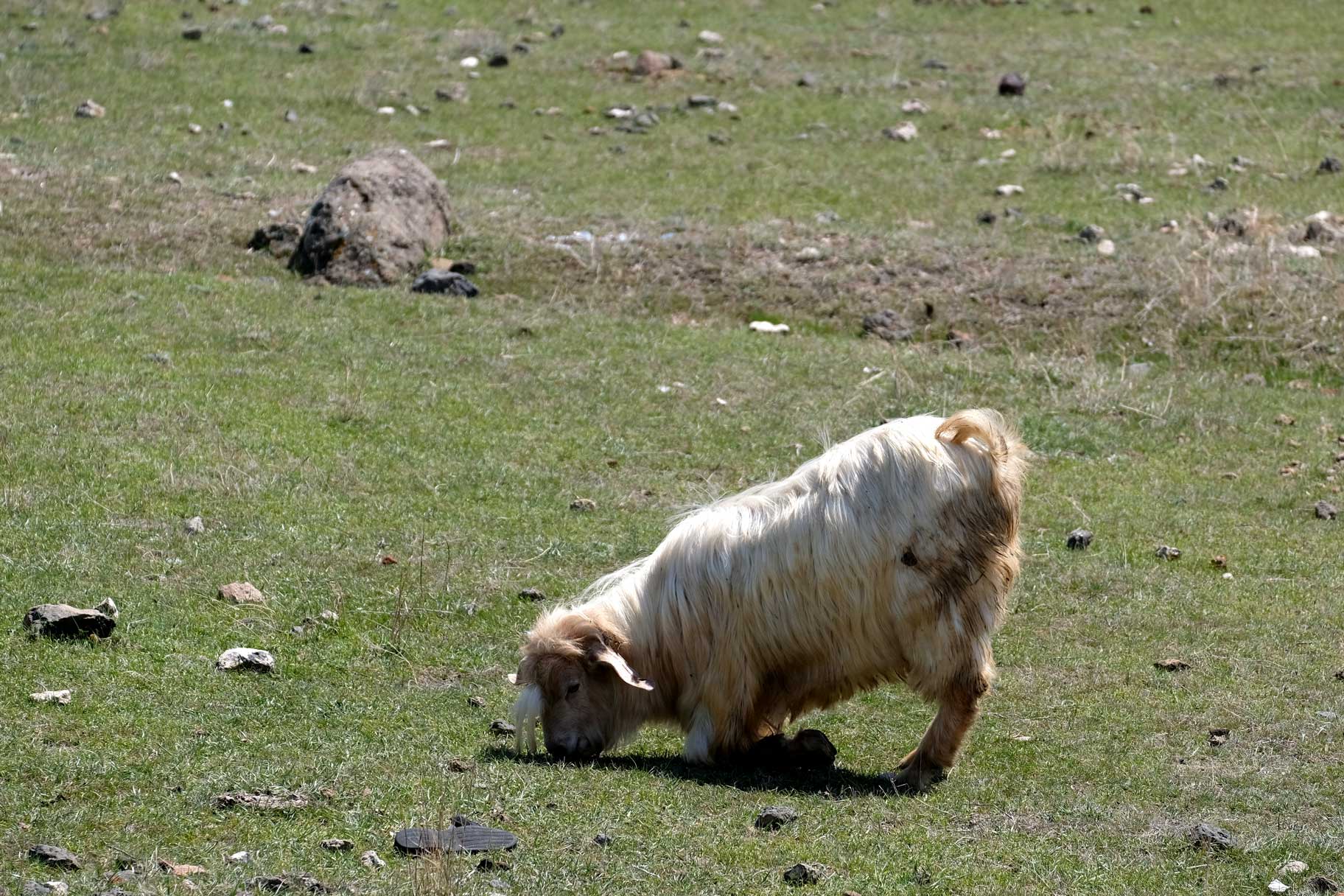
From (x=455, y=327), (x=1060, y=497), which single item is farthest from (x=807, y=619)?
(x=455, y=327)

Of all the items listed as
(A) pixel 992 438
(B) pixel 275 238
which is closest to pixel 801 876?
(A) pixel 992 438

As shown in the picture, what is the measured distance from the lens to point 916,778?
8281 mm

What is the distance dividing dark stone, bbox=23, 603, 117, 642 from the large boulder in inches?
368

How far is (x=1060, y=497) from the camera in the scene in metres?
13.5

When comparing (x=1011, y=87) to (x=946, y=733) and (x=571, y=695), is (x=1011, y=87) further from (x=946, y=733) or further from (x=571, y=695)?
(x=571, y=695)

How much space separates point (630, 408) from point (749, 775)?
274 inches

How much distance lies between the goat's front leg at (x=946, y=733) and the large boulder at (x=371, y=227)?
11.4 meters

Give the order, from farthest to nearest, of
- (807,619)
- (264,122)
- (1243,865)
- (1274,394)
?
(264,122) → (1274,394) → (807,619) → (1243,865)

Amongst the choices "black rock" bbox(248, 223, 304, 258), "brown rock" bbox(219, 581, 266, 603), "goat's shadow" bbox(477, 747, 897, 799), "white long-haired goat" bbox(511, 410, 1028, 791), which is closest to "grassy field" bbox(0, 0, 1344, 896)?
"goat's shadow" bbox(477, 747, 897, 799)

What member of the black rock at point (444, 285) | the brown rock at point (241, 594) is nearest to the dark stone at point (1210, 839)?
the brown rock at point (241, 594)

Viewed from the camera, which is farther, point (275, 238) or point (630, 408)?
point (275, 238)

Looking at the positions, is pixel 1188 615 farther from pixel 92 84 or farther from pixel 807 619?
pixel 92 84

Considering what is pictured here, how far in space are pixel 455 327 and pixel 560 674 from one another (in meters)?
8.86

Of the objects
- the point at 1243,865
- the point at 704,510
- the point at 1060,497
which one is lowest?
the point at 1060,497
